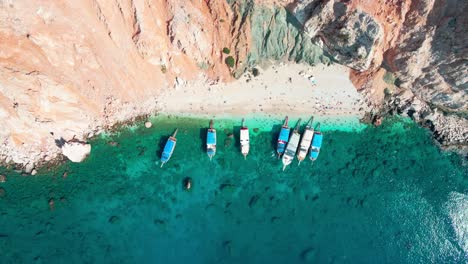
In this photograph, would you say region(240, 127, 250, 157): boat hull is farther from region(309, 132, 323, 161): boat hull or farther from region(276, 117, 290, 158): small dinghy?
region(309, 132, 323, 161): boat hull

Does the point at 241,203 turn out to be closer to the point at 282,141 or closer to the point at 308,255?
the point at 282,141

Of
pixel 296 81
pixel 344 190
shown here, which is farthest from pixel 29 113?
pixel 344 190

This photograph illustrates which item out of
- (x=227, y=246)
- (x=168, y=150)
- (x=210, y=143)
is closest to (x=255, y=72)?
(x=210, y=143)

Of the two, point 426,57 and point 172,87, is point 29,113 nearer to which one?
point 172,87

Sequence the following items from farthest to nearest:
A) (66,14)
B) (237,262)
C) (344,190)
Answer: (344,190)
(237,262)
(66,14)

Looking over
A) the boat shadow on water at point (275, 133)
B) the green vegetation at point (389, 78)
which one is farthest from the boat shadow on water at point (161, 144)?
the green vegetation at point (389, 78)
